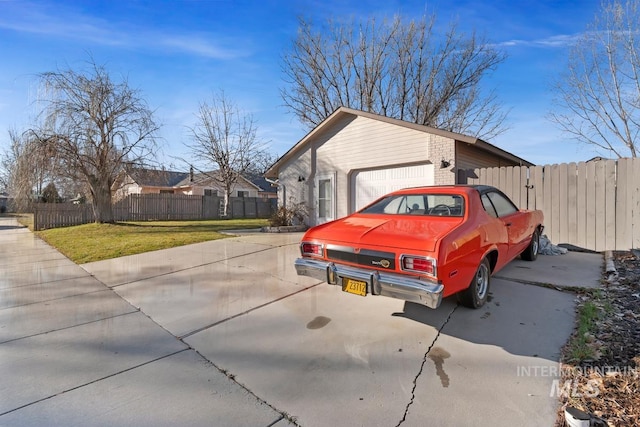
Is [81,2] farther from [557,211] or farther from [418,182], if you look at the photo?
[557,211]

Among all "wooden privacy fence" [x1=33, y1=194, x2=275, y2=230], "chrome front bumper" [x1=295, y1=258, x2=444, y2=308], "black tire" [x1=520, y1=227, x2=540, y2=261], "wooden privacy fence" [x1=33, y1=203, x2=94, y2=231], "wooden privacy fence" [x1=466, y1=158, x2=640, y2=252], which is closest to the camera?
"chrome front bumper" [x1=295, y1=258, x2=444, y2=308]

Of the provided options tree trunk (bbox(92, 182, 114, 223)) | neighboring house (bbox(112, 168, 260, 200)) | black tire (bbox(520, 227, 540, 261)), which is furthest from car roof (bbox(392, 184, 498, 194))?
neighboring house (bbox(112, 168, 260, 200))

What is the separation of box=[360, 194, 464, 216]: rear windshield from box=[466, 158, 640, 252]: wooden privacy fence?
4.97 metres

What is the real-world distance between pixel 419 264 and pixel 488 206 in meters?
2.01

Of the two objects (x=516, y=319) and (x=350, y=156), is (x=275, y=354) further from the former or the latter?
(x=350, y=156)

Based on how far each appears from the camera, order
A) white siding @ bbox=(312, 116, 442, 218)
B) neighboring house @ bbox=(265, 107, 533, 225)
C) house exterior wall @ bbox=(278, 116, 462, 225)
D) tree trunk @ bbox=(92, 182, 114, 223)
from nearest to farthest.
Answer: neighboring house @ bbox=(265, 107, 533, 225)
house exterior wall @ bbox=(278, 116, 462, 225)
white siding @ bbox=(312, 116, 442, 218)
tree trunk @ bbox=(92, 182, 114, 223)

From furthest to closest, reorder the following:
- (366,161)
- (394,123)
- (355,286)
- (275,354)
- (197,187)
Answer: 1. (197,187)
2. (366,161)
3. (394,123)
4. (355,286)
5. (275,354)

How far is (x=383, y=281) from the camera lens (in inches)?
128

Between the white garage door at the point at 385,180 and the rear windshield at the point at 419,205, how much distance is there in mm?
5001

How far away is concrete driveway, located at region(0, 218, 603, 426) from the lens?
2254 millimetres

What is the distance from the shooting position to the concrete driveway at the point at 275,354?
2.25 meters

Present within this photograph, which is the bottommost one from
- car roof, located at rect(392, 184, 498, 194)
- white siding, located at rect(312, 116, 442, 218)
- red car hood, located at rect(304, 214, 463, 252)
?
red car hood, located at rect(304, 214, 463, 252)

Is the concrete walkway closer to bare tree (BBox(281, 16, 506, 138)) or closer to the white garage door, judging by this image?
the white garage door

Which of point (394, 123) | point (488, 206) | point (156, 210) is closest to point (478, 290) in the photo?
point (488, 206)
